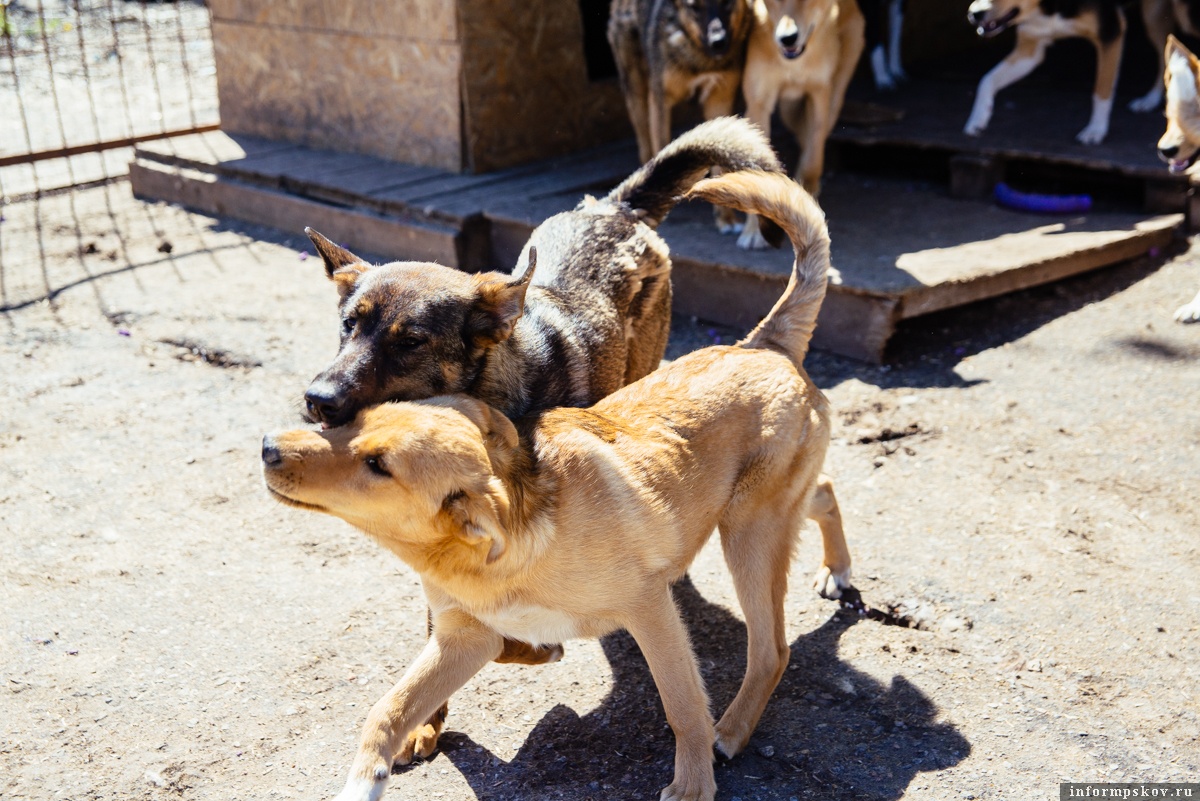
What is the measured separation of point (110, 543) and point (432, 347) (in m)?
2.01

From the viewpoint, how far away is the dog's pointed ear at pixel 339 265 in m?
3.54

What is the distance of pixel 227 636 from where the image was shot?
3855 mm

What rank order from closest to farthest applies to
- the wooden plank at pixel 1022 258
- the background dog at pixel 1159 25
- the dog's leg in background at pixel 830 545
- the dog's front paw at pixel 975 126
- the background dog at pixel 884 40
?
the dog's leg in background at pixel 830 545, the wooden plank at pixel 1022 258, the dog's front paw at pixel 975 126, the background dog at pixel 1159 25, the background dog at pixel 884 40

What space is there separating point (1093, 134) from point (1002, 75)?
971mm

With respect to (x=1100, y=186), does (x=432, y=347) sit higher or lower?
higher

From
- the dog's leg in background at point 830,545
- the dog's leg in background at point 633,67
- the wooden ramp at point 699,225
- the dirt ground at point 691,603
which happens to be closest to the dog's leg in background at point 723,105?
the wooden ramp at point 699,225

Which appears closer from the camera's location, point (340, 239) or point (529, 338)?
point (529, 338)

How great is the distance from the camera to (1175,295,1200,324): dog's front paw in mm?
6008

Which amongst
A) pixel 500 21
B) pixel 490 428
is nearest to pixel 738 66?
pixel 500 21

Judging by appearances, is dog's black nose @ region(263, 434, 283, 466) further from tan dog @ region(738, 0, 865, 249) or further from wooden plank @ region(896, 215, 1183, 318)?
tan dog @ region(738, 0, 865, 249)

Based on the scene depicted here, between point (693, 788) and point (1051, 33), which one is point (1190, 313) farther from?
point (693, 788)

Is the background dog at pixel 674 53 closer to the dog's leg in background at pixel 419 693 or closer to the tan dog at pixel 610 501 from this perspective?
the tan dog at pixel 610 501

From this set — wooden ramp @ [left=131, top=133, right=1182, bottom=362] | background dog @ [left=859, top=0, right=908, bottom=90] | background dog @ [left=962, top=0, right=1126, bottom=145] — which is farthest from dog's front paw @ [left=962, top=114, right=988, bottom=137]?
background dog @ [left=859, top=0, right=908, bottom=90]

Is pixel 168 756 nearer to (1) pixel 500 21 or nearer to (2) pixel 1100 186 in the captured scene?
(1) pixel 500 21
